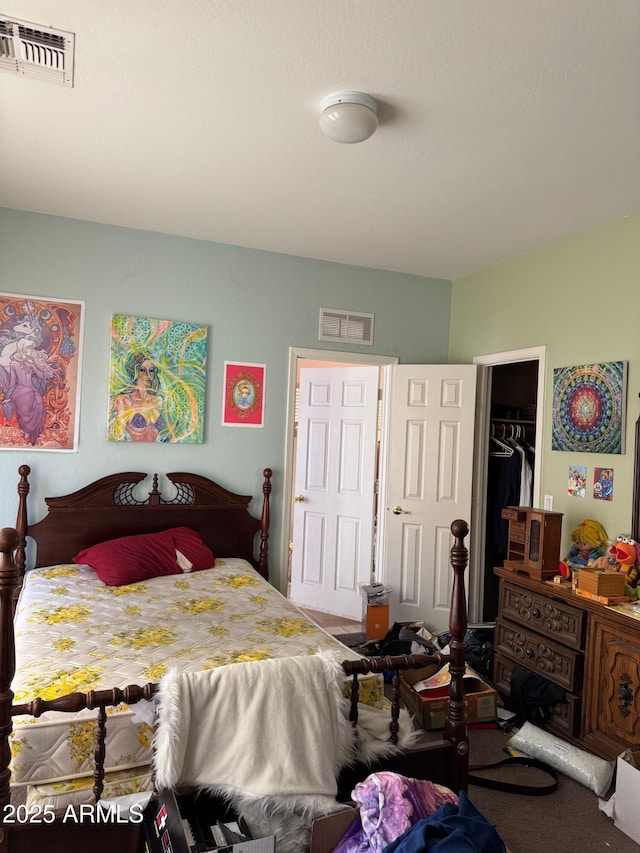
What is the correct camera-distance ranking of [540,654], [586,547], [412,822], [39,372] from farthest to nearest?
[39,372], [586,547], [540,654], [412,822]

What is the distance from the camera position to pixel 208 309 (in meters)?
4.21

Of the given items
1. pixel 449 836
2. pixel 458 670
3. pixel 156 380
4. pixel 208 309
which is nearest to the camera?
pixel 449 836

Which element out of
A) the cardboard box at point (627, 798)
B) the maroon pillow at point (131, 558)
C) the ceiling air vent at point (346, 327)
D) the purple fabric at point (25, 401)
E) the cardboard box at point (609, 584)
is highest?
the ceiling air vent at point (346, 327)

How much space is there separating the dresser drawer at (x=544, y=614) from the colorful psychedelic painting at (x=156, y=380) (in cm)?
225

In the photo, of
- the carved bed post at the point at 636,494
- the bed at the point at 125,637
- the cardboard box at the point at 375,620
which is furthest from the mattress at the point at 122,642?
the carved bed post at the point at 636,494

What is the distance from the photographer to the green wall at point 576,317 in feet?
10.8

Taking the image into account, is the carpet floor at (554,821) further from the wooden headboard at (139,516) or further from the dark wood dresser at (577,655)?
the wooden headboard at (139,516)

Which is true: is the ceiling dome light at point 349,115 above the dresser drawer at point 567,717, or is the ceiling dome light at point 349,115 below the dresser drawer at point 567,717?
above

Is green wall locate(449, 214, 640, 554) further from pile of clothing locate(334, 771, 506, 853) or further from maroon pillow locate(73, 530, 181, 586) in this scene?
maroon pillow locate(73, 530, 181, 586)

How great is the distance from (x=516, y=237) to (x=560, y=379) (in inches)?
37.0

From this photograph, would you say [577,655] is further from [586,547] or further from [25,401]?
[25,401]

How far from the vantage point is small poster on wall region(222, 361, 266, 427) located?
14.0 feet

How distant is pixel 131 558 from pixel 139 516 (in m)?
0.45

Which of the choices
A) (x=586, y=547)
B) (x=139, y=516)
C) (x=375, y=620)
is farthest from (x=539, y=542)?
(x=139, y=516)
